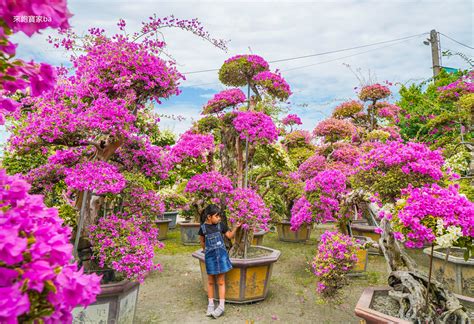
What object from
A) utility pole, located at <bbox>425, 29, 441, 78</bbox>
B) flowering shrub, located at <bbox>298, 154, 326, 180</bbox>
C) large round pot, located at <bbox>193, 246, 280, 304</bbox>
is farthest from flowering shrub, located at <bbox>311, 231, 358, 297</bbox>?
utility pole, located at <bbox>425, 29, 441, 78</bbox>

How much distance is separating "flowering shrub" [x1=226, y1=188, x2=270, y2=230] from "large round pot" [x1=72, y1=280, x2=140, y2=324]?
1688 millimetres

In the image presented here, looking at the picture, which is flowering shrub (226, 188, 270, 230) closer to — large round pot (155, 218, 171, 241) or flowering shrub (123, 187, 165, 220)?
flowering shrub (123, 187, 165, 220)

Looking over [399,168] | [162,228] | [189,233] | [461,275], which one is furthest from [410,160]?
[162,228]

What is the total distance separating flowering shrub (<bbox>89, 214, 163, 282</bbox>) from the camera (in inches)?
114

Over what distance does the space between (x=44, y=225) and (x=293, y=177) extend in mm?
6382

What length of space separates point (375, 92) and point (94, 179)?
8494mm

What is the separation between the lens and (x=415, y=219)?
2.26 meters

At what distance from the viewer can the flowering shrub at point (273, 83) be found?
193 inches

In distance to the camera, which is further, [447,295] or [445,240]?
[447,295]

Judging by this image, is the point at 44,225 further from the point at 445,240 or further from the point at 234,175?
the point at 234,175

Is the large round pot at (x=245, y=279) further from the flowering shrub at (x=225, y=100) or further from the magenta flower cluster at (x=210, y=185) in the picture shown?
the flowering shrub at (x=225, y=100)

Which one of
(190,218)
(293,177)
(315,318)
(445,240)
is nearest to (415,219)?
(445,240)

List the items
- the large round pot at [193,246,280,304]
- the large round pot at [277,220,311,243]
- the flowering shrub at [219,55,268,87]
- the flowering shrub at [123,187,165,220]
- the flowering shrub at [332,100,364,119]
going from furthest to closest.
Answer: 1. the flowering shrub at [332,100,364,119]
2. the large round pot at [277,220,311,243]
3. the flowering shrub at [219,55,268,87]
4. the large round pot at [193,246,280,304]
5. the flowering shrub at [123,187,165,220]

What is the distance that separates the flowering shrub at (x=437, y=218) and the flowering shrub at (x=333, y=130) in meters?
4.98
